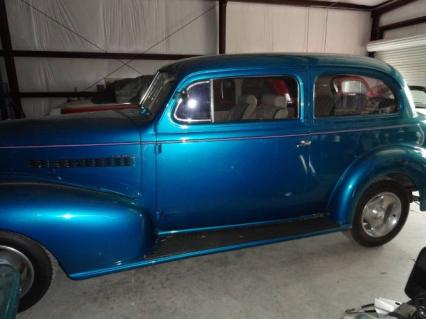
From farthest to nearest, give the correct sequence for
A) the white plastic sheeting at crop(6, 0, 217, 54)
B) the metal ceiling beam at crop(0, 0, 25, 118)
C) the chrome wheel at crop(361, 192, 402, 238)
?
the white plastic sheeting at crop(6, 0, 217, 54), the metal ceiling beam at crop(0, 0, 25, 118), the chrome wheel at crop(361, 192, 402, 238)

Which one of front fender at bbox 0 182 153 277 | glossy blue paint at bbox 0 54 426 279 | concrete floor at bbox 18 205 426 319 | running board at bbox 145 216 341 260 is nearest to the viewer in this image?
front fender at bbox 0 182 153 277

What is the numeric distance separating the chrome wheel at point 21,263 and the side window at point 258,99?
174 cm

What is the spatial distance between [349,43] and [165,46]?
674cm

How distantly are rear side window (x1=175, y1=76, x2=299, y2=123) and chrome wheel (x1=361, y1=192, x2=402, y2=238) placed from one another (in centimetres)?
125

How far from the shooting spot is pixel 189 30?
9.62 meters

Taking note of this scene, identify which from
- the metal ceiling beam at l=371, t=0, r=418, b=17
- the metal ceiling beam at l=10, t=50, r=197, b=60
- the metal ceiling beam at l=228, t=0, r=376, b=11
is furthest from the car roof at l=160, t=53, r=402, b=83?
the metal ceiling beam at l=371, t=0, r=418, b=17

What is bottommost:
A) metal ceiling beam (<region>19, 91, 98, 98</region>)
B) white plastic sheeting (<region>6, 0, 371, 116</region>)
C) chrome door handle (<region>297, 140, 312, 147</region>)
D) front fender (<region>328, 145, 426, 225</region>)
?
front fender (<region>328, 145, 426, 225</region>)

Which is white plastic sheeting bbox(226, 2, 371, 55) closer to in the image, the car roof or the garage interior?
the garage interior

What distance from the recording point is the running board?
249 cm

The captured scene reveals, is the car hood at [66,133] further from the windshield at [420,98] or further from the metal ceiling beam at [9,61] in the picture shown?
the windshield at [420,98]

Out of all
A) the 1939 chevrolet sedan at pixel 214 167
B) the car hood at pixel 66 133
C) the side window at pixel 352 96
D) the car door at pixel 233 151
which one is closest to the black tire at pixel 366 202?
the 1939 chevrolet sedan at pixel 214 167

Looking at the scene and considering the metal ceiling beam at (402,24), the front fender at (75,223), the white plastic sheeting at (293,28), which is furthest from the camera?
the white plastic sheeting at (293,28)

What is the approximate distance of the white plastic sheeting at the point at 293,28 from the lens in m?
10.0

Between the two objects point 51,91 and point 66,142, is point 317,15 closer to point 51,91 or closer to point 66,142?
point 51,91
